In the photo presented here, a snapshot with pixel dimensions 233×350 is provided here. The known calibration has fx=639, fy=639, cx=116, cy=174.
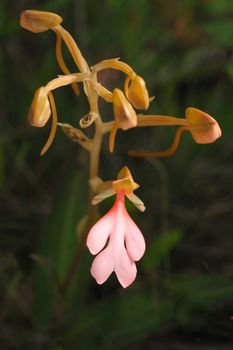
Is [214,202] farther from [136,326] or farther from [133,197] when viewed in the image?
[133,197]

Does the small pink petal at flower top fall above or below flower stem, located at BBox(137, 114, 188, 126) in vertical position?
below

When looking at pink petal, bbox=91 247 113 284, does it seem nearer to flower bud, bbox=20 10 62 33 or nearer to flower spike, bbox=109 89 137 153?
flower spike, bbox=109 89 137 153

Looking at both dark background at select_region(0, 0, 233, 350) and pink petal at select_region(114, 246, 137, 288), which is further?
dark background at select_region(0, 0, 233, 350)

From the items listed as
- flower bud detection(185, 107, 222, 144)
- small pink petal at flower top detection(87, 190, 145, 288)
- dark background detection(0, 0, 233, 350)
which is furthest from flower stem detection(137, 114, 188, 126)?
dark background detection(0, 0, 233, 350)

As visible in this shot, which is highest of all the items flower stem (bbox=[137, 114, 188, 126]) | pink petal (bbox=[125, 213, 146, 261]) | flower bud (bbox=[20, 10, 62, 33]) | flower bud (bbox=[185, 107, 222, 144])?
flower bud (bbox=[20, 10, 62, 33])

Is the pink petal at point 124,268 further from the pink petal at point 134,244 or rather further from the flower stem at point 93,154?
the flower stem at point 93,154

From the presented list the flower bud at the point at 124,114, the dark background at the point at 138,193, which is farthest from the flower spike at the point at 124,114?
the dark background at the point at 138,193
